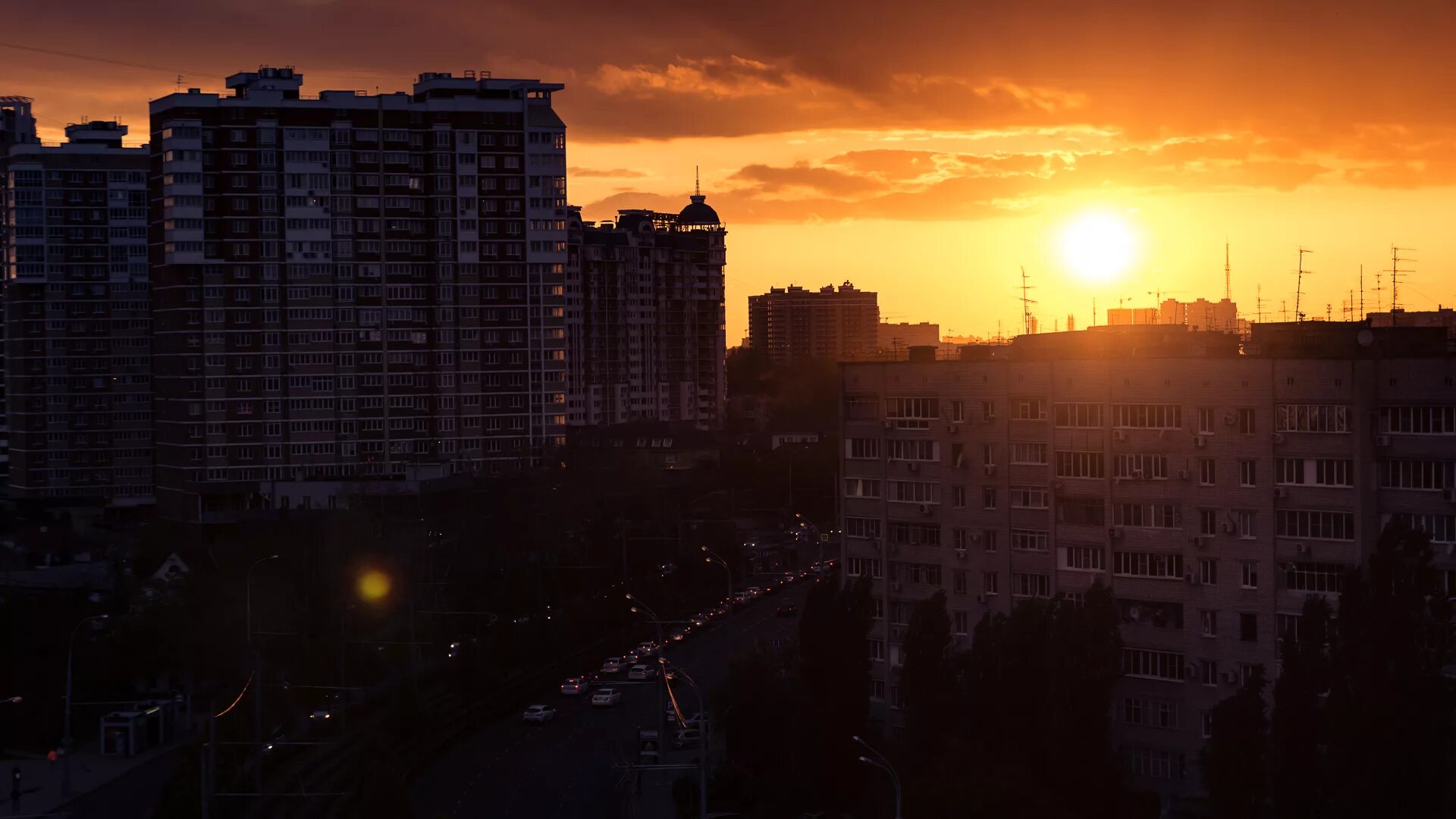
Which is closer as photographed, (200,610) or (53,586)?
(200,610)

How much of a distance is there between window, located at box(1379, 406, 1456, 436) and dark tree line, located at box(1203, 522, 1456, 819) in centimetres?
279

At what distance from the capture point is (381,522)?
45969 mm

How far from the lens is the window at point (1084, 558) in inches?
1046

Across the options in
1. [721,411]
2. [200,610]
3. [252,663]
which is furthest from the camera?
[721,411]

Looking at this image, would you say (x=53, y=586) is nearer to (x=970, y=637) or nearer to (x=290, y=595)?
(x=290, y=595)

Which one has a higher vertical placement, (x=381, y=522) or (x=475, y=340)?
(x=475, y=340)

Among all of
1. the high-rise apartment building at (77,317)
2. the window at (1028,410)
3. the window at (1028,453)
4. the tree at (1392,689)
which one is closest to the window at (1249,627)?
the tree at (1392,689)

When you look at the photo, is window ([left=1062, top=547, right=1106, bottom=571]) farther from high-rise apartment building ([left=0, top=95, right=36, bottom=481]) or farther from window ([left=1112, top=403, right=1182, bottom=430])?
high-rise apartment building ([left=0, top=95, right=36, bottom=481])

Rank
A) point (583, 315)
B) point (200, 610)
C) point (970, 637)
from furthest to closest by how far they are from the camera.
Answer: point (583, 315), point (200, 610), point (970, 637)

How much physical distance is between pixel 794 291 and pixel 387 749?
112785 mm

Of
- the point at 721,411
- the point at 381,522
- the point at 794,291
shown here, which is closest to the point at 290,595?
the point at 381,522

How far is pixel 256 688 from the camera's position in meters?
30.2

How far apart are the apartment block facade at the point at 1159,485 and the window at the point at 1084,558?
1.3 inches

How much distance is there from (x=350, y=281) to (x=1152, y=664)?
3608 cm
